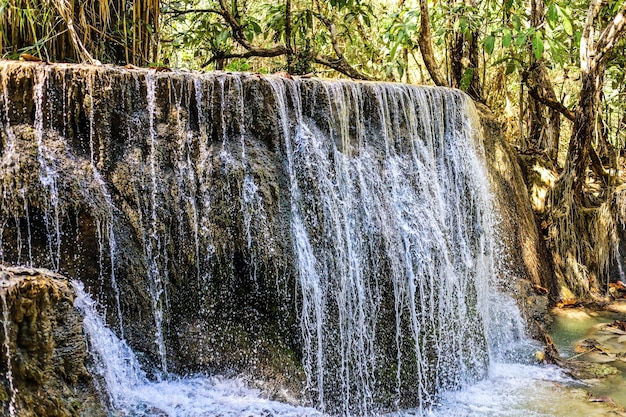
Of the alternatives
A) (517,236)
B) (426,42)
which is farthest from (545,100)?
(517,236)

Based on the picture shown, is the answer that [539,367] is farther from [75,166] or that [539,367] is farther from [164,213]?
[75,166]

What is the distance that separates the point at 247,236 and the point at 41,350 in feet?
5.11

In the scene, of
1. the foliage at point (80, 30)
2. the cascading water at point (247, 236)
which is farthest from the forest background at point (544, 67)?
the cascading water at point (247, 236)

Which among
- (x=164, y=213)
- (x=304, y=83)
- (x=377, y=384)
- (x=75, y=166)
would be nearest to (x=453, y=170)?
(x=304, y=83)

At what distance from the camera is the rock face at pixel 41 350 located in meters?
2.36

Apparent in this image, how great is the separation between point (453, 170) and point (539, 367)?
1.78 metres

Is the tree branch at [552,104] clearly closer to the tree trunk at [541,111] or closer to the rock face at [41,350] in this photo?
the tree trunk at [541,111]

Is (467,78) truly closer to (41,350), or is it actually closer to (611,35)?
(611,35)

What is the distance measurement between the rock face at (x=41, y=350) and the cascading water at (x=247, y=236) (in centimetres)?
30

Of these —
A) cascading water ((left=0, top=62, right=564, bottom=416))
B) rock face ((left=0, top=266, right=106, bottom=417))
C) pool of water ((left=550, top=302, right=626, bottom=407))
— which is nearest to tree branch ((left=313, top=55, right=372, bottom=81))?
cascading water ((left=0, top=62, right=564, bottom=416))

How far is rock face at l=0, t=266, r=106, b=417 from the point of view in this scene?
2.36m

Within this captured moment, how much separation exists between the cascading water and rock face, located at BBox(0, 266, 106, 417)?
30 centimetres

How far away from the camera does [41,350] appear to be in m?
2.48

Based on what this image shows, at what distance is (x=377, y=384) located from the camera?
4.10 metres
